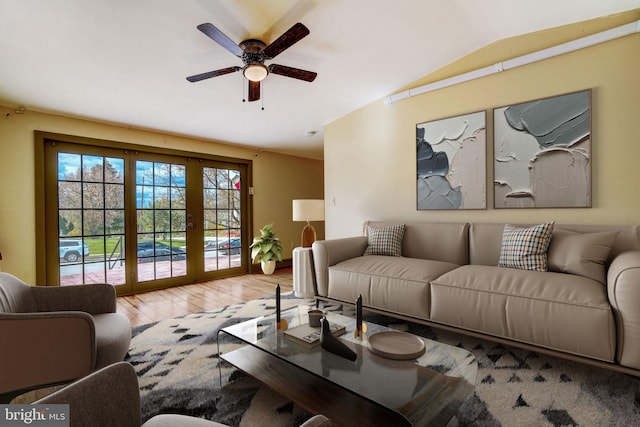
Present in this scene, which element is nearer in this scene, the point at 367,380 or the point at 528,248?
the point at 367,380

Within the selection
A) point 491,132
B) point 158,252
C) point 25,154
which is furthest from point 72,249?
point 491,132

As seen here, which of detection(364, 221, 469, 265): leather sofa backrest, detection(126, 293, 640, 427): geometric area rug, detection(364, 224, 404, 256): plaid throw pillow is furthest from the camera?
detection(364, 224, 404, 256): plaid throw pillow

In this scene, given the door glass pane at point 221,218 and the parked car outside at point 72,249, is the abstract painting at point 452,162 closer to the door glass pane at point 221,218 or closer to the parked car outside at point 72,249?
the door glass pane at point 221,218

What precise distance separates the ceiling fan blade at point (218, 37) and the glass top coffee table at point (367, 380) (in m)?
1.87

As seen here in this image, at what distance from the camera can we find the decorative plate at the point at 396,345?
144cm

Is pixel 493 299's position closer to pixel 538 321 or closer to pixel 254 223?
pixel 538 321

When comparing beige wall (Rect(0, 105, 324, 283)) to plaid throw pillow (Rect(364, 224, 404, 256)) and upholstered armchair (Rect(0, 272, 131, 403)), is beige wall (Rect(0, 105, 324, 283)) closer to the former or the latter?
upholstered armchair (Rect(0, 272, 131, 403))

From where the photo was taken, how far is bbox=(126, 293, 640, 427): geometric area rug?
4.95ft

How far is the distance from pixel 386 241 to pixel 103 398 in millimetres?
2752

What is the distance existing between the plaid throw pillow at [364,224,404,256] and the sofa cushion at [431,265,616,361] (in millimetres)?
930

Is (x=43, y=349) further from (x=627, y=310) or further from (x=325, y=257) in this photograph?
(x=627, y=310)

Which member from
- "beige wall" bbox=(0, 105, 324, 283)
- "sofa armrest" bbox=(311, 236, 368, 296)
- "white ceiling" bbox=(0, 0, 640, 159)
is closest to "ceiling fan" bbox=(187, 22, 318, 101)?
"white ceiling" bbox=(0, 0, 640, 159)

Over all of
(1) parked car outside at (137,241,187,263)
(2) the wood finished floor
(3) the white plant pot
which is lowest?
(2) the wood finished floor

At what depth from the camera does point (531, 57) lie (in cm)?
281
